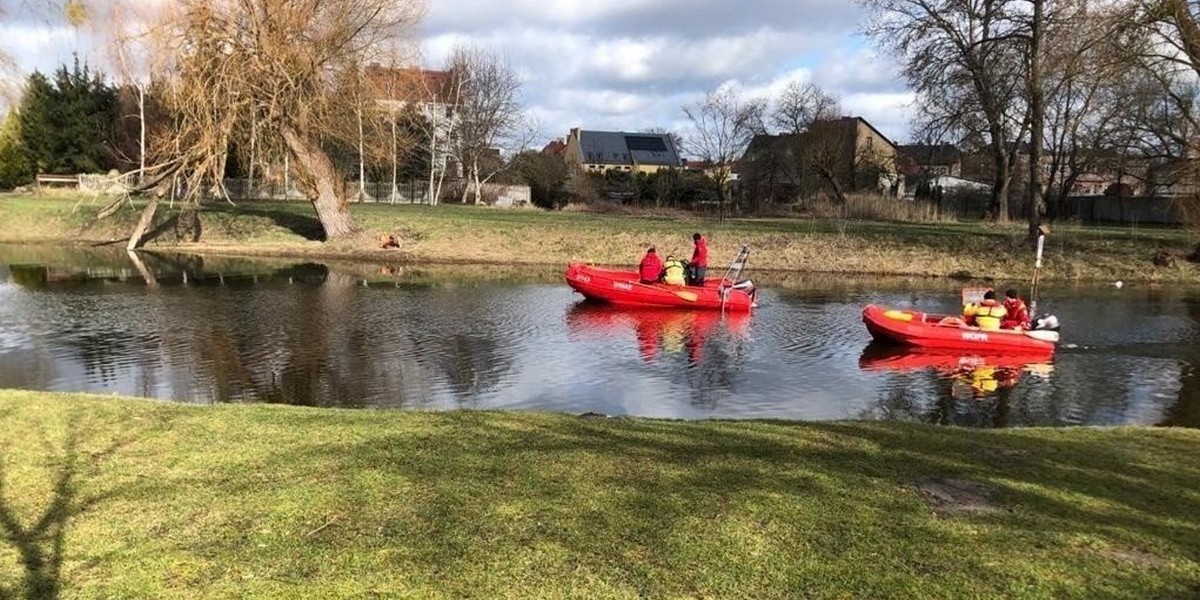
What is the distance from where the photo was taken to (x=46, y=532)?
4.68 m

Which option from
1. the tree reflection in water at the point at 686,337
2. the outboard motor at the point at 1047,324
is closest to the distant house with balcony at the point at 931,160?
the tree reflection in water at the point at 686,337

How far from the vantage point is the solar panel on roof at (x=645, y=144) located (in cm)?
9038

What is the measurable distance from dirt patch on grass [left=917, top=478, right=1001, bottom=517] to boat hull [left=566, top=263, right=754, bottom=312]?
44.9 ft

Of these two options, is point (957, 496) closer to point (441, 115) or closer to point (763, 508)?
point (763, 508)

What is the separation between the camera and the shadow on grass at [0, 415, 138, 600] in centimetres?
397

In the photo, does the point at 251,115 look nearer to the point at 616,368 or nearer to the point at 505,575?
the point at 616,368

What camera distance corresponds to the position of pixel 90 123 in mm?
49594

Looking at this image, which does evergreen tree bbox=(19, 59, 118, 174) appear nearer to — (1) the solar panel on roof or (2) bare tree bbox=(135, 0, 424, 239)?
(2) bare tree bbox=(135, 0, 424, 239)

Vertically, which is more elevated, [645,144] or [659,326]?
[645,144]

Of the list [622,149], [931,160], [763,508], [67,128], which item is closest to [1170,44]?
[763,508]

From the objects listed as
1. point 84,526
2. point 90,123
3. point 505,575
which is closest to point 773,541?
point 505,575

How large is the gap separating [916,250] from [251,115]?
925 inches

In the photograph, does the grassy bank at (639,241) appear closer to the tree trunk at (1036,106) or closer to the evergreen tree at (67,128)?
the tree trunk at (1036,106)

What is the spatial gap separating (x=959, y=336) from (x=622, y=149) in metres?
76.7
